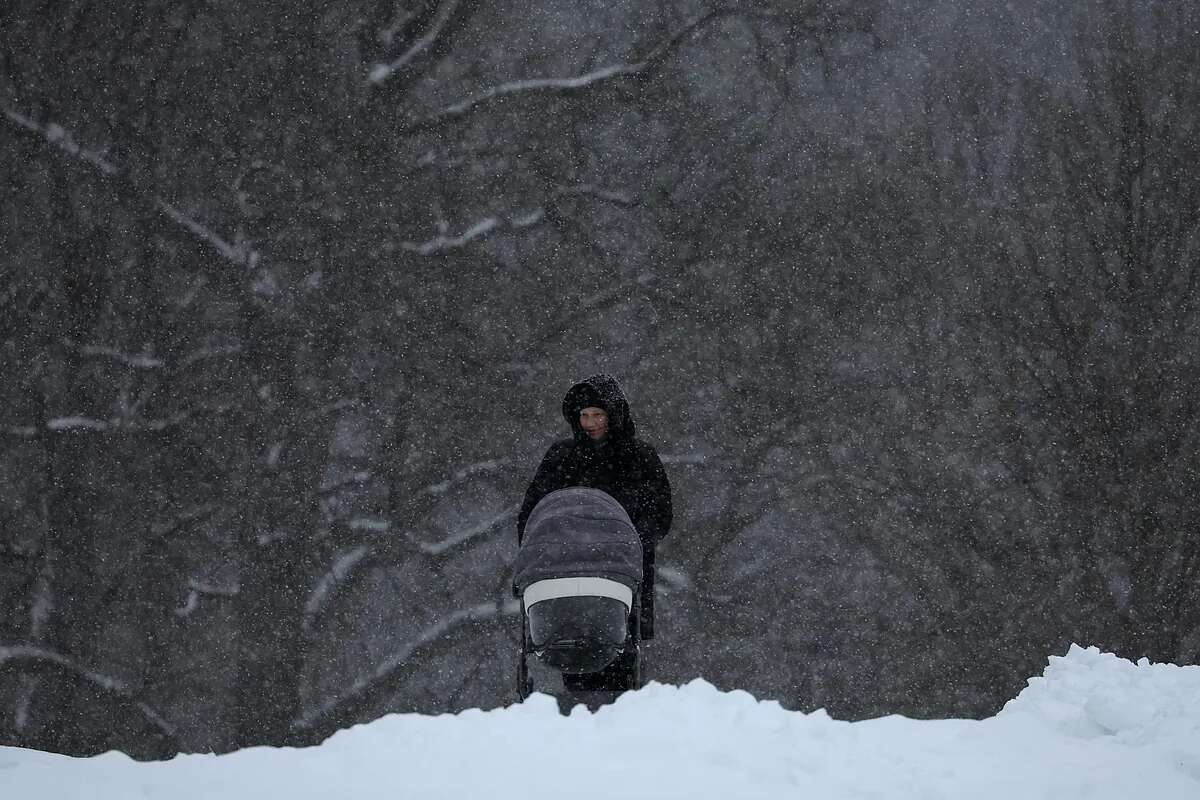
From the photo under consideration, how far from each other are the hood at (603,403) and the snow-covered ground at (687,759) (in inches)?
55.7

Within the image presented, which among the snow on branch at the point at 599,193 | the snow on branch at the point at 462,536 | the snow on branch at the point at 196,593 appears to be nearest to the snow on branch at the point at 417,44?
the snow on branch at the point at 599,193

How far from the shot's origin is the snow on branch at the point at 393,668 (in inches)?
443

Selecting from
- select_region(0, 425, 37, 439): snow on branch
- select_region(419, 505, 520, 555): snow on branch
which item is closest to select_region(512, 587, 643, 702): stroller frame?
select_region(419, 505, 520, 555): snow on branch

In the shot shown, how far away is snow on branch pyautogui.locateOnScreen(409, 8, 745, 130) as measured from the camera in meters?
11.5

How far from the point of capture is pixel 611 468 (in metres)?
6.01

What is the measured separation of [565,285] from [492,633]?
9.55ft

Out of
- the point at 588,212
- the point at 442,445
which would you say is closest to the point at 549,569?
the point at 442,445

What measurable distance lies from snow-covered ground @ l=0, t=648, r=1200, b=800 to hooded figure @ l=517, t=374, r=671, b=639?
105 cm

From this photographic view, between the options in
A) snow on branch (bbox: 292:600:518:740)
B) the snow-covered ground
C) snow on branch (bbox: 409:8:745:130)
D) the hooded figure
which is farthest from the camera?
snow on branch (bbox: 409:8:745:130)

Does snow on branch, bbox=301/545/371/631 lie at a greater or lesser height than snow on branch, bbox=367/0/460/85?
lesser

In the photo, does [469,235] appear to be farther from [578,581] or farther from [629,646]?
[578,581]

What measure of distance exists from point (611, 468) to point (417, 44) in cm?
649

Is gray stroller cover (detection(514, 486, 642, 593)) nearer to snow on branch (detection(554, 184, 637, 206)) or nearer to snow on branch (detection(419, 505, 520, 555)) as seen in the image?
snow on branch (detection(419, 505, 520, 555))

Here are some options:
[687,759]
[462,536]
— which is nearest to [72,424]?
[462,536]
